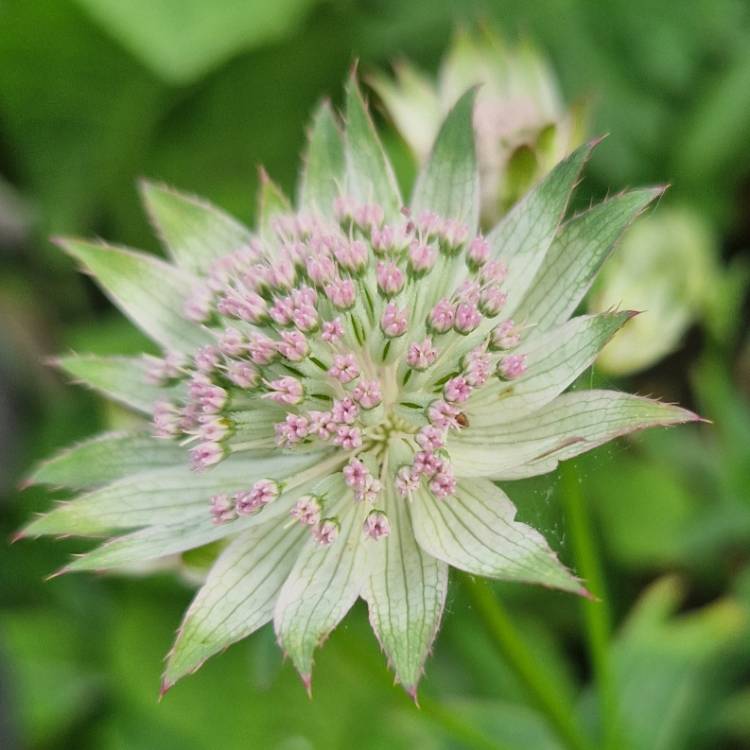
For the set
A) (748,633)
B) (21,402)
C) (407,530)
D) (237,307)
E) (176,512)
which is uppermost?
(21,402)

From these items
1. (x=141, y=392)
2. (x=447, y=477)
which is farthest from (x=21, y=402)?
(x=447, y=477)

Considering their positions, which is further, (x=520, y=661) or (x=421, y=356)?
(x=520, y=661)

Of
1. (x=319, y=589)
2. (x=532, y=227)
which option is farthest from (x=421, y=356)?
(x=319, y=589)

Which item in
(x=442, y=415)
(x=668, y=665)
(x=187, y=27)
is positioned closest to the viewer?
(x=442, y=415)

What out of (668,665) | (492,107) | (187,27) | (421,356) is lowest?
(668,665)

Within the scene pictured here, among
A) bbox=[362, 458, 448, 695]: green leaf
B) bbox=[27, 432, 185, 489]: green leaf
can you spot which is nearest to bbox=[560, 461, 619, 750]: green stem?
bbox=[362, 458, 448, 695]: green leaf

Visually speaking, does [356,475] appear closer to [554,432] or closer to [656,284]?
[554,432]

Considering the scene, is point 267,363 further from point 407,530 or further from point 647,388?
point 647,388

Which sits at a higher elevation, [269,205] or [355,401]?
[269,205]
